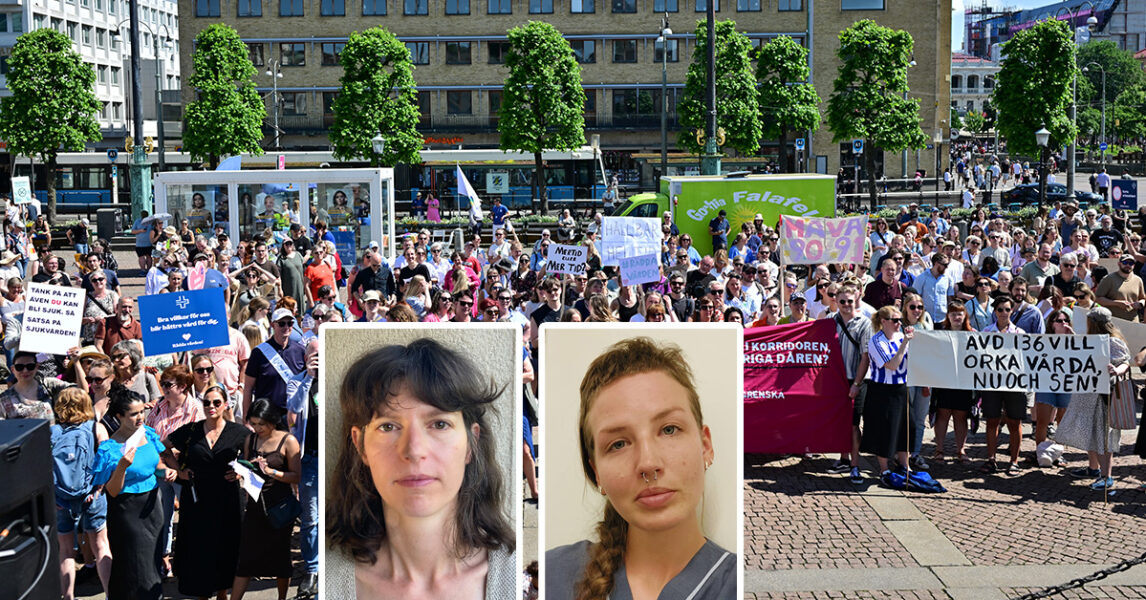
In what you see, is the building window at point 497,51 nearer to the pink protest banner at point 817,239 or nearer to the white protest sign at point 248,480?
the pink protest banner at point 817,239

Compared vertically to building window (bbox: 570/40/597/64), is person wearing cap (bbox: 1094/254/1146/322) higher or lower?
lower

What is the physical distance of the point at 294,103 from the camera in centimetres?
6869

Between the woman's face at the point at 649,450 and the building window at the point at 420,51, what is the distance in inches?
2559

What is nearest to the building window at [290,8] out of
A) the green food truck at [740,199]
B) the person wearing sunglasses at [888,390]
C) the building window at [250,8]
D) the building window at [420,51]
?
the building window at [250,8]

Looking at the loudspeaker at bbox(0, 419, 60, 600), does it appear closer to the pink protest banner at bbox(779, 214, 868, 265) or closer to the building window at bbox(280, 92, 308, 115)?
the pink protest banner at bbox(779, 214, 868, 265)

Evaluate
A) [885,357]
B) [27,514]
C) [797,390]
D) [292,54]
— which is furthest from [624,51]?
[27,514]

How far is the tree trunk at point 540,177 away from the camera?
46.9 metres

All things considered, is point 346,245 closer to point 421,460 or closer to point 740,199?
point 740,199

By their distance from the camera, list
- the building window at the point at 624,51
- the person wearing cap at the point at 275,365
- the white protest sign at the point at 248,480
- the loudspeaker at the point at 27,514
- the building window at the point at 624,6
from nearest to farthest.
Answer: the loudspeaker at the point at 27,514 < the white protest sign at the point at 248,480 < the person wearing cap at the point at 275,365 < the building window at the point at 624,6 < the building window at the point at 624,51

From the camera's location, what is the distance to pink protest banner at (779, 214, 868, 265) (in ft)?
52.5

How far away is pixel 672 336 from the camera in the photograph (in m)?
4.84

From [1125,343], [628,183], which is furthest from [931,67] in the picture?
[1125,343]

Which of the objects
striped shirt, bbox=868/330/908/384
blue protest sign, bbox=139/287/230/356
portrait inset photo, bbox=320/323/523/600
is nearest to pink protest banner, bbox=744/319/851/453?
striped shirt, bbox=868/330/908/384

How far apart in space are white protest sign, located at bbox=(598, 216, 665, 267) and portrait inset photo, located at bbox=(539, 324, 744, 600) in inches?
Answer: 422
